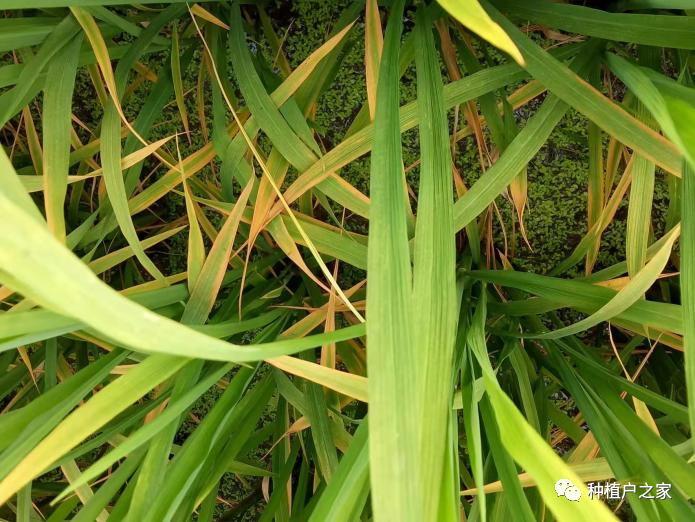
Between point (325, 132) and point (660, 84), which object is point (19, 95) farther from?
point (660, 84)

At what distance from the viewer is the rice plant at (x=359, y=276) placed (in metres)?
0.33

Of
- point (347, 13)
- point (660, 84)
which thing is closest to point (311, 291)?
point (347, 13)

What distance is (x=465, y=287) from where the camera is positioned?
2.10 ft

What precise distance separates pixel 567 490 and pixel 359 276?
0.53 m

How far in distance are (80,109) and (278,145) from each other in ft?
1.55

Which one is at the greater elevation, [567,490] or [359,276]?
[359,276]

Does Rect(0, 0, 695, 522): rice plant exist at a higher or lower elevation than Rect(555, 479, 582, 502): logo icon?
higher

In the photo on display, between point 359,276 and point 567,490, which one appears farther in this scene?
point 359,276

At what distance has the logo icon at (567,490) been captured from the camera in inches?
11.7

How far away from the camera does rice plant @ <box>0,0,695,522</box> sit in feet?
1.08

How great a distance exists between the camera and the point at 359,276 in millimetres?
828

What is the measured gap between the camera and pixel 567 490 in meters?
0.32

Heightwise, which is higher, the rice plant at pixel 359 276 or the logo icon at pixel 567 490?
the rice plant at pixel 359 276

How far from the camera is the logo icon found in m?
0.30
